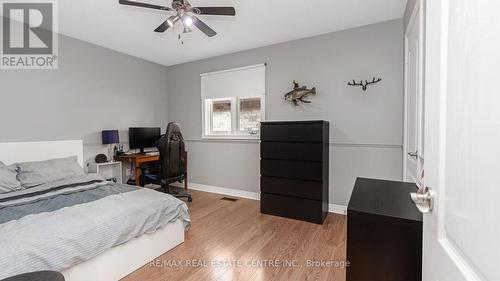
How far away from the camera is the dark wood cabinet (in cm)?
102

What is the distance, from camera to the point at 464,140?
48 cm

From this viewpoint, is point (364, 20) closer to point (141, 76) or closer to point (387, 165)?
point (387, 165)

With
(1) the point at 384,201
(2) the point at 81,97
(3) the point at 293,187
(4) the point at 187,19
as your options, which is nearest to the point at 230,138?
(3) the point at 293,187

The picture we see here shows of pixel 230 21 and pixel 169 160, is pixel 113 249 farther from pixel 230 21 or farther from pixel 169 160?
pixel 230 21

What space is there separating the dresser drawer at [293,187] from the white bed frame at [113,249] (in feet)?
4.13

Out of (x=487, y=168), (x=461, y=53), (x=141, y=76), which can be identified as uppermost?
(x=141, y=76)

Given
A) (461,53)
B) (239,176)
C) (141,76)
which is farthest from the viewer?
(141,76)

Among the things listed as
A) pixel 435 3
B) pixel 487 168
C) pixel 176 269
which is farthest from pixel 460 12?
pixel 176 269

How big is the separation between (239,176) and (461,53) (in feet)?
11.5

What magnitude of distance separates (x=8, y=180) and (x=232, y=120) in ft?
9.36

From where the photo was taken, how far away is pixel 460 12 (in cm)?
51

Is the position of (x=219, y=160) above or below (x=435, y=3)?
below

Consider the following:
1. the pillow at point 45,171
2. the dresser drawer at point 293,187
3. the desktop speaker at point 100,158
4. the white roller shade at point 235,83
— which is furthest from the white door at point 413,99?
the desktop speaker at point 100,158

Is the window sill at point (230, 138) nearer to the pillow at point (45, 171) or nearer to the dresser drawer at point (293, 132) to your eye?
the dresser drawer at point (293, 132)
